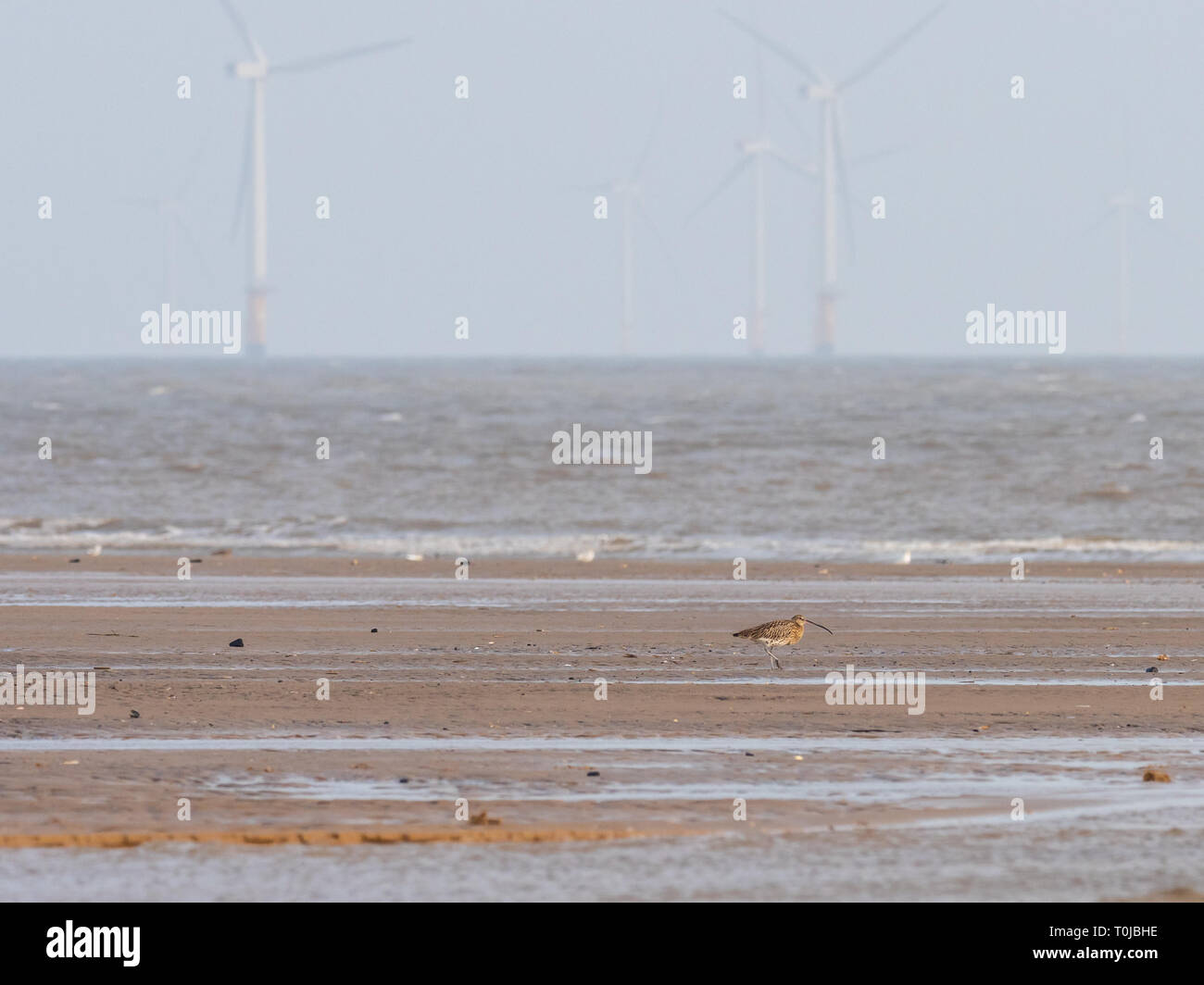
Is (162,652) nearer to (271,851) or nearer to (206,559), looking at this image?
(271,851)

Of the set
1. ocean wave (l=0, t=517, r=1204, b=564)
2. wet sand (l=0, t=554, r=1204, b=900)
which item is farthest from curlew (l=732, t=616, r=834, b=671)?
ocean wave (l=0, t=517, r=1204, b=564)

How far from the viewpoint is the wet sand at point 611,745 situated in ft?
28.3

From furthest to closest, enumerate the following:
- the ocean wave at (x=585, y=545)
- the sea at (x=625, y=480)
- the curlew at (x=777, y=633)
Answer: the sea at (x=625, y=480)
the ocean wave at (x=585, y=545)
the curlew at (x=777, y=633)

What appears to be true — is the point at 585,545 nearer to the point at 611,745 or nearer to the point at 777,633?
the point at 777,633

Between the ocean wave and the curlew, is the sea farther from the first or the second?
the curlew

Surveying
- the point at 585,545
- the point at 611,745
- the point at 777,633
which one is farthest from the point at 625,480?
the point at 611,745

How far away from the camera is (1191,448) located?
51562mm

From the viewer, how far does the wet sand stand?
28.3ft

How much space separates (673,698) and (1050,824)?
4.87 metres

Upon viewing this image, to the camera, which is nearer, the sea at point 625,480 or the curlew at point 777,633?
the curlew at point 777,633

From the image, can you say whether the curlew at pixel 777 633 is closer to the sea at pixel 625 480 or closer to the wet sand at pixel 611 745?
the wet sand at pixel 611 745

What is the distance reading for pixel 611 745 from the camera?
11.8m

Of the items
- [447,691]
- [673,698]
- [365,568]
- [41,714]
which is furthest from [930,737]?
[365,568]

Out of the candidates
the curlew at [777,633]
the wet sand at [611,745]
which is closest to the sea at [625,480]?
the wet sand at [611,745]
